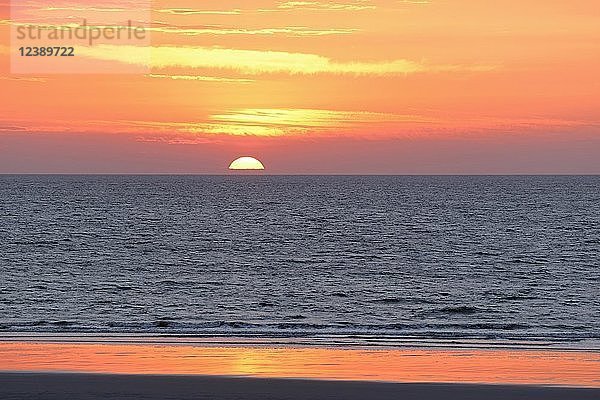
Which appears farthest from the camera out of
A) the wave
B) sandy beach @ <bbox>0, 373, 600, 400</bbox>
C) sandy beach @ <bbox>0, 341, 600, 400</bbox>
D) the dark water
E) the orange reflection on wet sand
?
the dark water

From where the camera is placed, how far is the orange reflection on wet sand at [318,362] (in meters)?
17.8

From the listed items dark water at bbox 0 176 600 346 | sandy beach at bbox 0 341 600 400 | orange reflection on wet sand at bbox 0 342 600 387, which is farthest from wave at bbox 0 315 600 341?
orange reflection on wet sand at bbox 0 342 600 387

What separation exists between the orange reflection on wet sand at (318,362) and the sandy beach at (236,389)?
722mm

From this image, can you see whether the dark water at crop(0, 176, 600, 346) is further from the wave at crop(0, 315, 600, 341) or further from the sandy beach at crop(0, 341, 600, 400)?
the sandy beach at crop(0, 341, 600, 400)

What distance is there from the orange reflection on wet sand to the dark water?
497 cm

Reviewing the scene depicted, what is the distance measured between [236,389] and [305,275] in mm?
36270

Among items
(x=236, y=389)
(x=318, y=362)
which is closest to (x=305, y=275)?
(x=318, y=362)

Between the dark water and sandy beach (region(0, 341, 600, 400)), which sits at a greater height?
the dark water

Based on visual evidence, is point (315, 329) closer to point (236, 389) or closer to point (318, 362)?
point (318, 362)

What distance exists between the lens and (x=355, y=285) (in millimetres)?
47125

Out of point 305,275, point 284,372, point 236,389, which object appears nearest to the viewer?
point 236,389

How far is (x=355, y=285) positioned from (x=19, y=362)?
95.4 ft

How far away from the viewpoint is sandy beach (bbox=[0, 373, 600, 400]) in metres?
15.7

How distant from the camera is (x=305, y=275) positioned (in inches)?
2064
